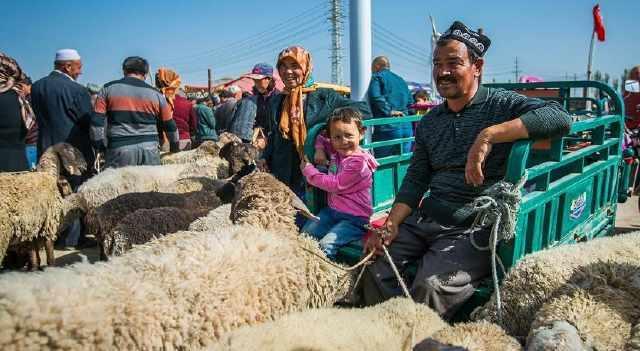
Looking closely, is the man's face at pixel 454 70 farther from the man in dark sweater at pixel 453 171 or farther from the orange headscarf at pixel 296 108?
the orange headscarf at pixel 296 108

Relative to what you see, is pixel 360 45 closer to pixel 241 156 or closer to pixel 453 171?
pixel 241 156

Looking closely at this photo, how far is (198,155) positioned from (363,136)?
Result: 349 cm

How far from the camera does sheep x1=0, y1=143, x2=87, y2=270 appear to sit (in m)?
3.96

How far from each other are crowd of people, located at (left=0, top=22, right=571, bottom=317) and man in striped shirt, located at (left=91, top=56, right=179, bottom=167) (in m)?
0.01

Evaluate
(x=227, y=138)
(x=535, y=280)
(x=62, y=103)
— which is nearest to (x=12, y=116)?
(x=62, y=103)

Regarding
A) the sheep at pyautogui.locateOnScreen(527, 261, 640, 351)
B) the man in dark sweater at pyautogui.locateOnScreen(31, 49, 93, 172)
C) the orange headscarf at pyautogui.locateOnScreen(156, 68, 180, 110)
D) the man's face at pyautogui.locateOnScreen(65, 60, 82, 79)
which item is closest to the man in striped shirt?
the man in dark sweater at pyautogui.locateOnScreen(31, 49, 93, 172)

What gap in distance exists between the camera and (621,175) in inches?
202

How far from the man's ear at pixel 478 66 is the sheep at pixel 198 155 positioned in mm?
4479

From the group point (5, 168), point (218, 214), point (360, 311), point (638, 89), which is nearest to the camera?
point (360, 311)

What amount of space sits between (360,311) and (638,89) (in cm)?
688

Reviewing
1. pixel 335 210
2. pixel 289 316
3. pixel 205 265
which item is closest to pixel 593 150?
pixel 335 210

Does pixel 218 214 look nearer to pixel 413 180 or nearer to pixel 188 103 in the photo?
pixel 413 180

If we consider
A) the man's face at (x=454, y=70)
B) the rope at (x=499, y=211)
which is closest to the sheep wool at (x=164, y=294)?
the rope at (x=499, y=211)

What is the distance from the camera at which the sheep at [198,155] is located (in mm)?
6371
